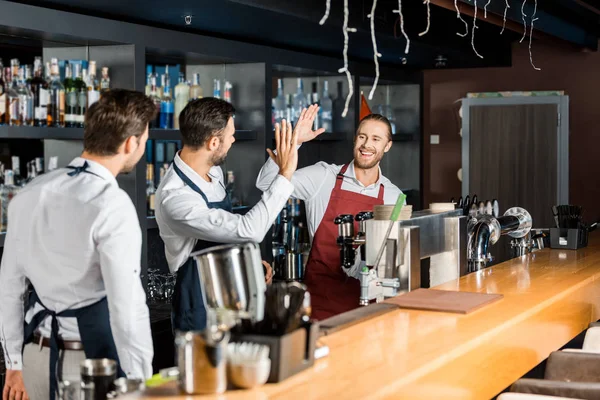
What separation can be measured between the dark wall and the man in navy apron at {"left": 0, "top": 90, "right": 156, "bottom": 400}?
585 cm

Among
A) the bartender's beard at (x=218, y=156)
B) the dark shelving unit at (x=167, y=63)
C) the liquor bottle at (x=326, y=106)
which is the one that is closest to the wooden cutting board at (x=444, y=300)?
the bartender's beard at (x=218, y=156)

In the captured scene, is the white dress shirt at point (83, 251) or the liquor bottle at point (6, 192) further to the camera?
the liquor bottle at point (6, 192)

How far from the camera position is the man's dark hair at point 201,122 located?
3.07 meters

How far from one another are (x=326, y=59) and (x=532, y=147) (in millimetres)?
2396

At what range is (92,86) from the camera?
3.98 metres

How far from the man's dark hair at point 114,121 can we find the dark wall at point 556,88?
5.89 metres

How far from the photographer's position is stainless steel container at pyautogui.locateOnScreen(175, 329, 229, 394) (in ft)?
5.53

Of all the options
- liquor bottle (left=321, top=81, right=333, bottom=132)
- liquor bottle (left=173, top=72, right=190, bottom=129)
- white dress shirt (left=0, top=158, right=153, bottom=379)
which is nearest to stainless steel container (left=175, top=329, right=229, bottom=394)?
white dress shirt (left=0, top=158, right=153, bottom=379)

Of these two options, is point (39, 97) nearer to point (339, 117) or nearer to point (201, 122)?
point (201, 122)

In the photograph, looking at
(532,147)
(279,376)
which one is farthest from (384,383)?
(532,147)

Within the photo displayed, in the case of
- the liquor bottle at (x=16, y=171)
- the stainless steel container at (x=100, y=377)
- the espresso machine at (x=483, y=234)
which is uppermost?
the liquor bottle at (x=16, y=171)

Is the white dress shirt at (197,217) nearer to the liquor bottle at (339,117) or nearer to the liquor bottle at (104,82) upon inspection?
the liquor bottle at (104,82)

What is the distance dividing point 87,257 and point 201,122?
3.10 ft

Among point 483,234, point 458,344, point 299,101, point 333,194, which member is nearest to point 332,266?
point 333,194
